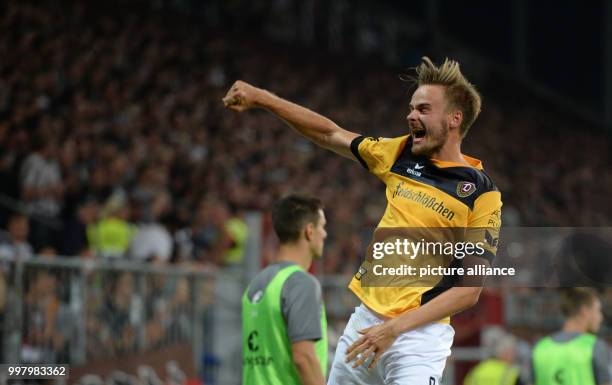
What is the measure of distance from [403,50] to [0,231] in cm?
2132

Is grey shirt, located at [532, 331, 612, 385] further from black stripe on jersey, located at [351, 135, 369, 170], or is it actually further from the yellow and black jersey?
black stripe on jersey, located at [351, 135, 369, 170]

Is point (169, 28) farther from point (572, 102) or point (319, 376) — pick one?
point (572, 102)

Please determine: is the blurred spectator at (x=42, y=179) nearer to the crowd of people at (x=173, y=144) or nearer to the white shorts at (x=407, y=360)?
the crowd of people at (x=173, y=144)

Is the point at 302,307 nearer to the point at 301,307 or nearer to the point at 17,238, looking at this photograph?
the point at 301,307

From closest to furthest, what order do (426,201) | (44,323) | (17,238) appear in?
(426,201) < (44,323) < (17,238)

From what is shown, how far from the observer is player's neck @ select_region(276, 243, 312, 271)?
218 inches

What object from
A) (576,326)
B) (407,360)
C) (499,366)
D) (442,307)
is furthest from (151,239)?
(442,307)

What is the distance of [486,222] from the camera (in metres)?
4.66

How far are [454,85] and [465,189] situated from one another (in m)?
0.47

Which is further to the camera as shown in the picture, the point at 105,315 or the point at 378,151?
the point at 105,315

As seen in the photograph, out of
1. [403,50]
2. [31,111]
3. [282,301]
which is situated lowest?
[282,301]

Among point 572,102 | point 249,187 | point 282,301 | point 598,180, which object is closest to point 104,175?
point 249,187

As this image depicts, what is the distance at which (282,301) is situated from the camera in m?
5.36

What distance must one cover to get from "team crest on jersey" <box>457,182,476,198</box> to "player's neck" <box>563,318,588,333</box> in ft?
8.26
